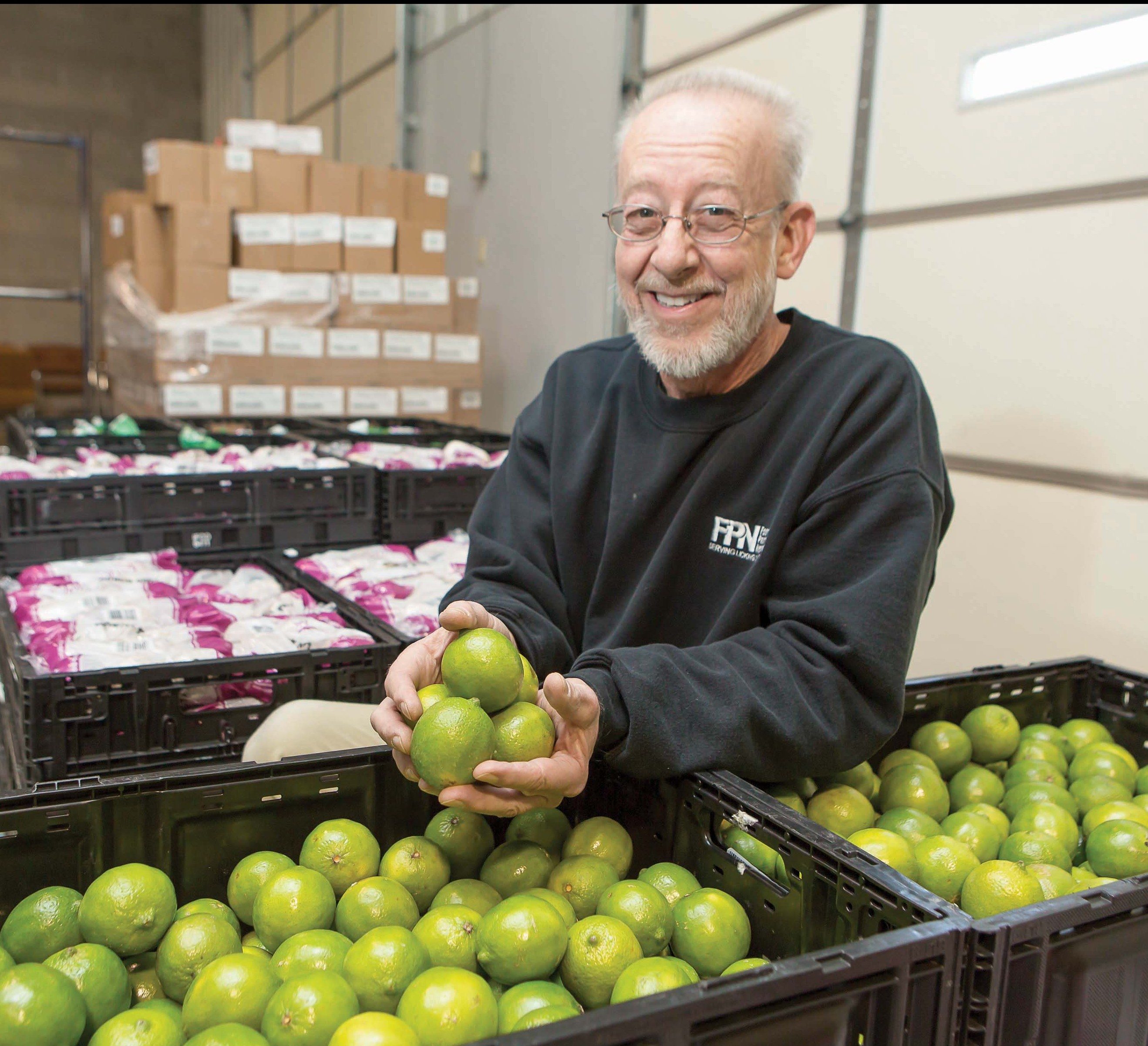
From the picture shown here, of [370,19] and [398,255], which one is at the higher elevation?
[370,19]

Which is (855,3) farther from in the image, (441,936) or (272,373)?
(441,936)

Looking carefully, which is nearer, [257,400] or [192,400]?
[192,400]

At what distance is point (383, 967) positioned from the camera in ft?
3.28

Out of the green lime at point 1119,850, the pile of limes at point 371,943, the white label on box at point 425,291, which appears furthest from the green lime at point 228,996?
the white label on box at point 425,291

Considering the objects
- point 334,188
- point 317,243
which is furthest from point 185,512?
point 334,188

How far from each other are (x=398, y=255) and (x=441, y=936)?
507 centimetres

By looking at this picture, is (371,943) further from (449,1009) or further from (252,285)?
(252,285)

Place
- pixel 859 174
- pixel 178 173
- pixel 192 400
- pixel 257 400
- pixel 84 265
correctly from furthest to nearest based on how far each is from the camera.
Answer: pixel 84 265 < pixel 178 173 < pixel 257 400 < pixel 192 400 < pixel 859 174

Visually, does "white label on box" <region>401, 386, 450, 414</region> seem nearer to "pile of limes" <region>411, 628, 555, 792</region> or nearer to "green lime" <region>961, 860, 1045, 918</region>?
"pile of limes" <region>411, 628, 555, 792</region>

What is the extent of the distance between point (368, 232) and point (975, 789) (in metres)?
4.72

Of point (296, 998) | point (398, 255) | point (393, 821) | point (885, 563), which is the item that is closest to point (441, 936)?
point (296, 998)

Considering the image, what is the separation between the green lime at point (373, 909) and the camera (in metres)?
1.13

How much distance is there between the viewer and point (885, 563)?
1453mm

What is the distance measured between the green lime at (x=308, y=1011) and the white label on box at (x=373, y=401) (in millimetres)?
4511
